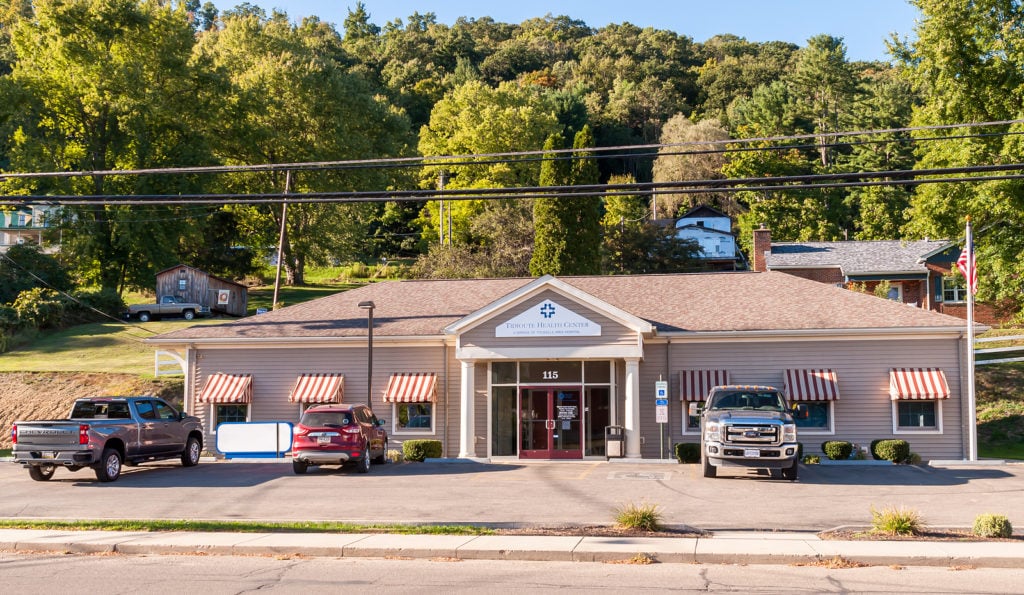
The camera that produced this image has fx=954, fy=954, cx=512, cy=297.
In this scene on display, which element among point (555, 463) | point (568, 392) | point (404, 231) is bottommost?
point (555, 463)

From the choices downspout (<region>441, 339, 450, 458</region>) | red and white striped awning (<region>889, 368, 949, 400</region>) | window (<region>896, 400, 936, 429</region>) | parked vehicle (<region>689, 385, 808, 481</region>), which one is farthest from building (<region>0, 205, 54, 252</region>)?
window (<region>896, 400, 936, 429</region>)

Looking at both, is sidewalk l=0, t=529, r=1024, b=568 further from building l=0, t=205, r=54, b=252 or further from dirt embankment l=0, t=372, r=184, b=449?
building l=0, t=205, r=54, b=252

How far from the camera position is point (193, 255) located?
229 ft

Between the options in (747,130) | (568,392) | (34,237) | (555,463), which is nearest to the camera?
(555,463)

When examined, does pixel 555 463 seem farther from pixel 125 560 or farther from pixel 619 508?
pixel 125 560

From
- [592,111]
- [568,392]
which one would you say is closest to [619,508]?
[568,392]

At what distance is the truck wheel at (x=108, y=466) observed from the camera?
22.6 m

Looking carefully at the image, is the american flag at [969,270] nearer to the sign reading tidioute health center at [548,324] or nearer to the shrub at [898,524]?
the sign reading tidioute health center at [548,324]

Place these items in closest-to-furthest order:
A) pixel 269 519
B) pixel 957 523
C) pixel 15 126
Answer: pixel 957 523 → pixel 269 519 → pixel 15 126

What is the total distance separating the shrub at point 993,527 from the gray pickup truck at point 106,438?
18626mm

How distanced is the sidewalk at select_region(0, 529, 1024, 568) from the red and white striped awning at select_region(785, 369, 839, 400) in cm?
1463

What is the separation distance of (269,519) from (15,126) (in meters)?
48.5

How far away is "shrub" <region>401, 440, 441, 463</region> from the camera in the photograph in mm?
→ 27672

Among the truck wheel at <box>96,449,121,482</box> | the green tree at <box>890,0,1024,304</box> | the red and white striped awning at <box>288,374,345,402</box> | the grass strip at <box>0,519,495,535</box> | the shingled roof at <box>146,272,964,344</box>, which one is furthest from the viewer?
the green tree at <box>890,0,1024,304</box>
